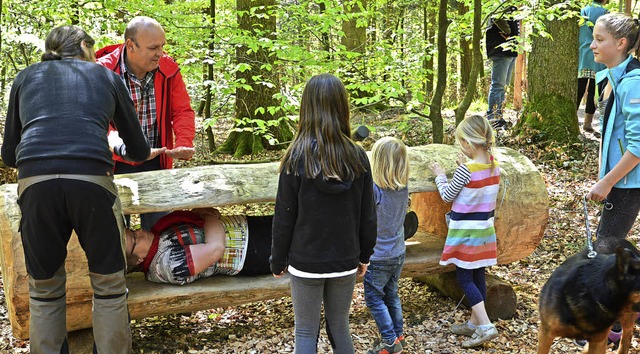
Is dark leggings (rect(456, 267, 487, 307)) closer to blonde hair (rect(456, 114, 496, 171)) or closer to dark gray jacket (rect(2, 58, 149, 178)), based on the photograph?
blonde hair (rect(456, 114, 496, 171))

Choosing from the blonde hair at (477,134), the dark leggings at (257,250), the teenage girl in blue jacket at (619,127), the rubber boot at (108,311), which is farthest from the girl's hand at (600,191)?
the rubber boot at (108,311)

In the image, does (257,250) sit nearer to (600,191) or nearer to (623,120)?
(600,191)

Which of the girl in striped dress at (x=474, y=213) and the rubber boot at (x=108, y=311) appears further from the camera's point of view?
the girl in striped dress at (x=474, y=213)

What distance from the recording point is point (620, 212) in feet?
11.7

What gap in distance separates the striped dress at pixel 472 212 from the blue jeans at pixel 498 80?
5.46m

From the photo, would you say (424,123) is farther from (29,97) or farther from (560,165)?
(29,97)

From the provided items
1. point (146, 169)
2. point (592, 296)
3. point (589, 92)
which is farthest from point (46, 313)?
point (589, 92)

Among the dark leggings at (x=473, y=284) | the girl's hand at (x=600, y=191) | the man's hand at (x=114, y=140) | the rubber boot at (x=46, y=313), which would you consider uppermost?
the man's hand at (x=114, y=140)

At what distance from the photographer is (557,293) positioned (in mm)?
3037

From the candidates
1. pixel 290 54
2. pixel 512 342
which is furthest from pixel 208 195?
pixel 290 54

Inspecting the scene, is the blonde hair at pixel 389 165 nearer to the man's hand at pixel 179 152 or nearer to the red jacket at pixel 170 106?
the man's hand at pixel 179 152

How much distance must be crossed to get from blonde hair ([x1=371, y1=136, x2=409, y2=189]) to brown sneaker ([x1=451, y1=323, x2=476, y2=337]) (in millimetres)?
1273

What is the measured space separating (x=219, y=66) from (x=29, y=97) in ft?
11.9

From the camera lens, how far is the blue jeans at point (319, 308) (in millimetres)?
2904
